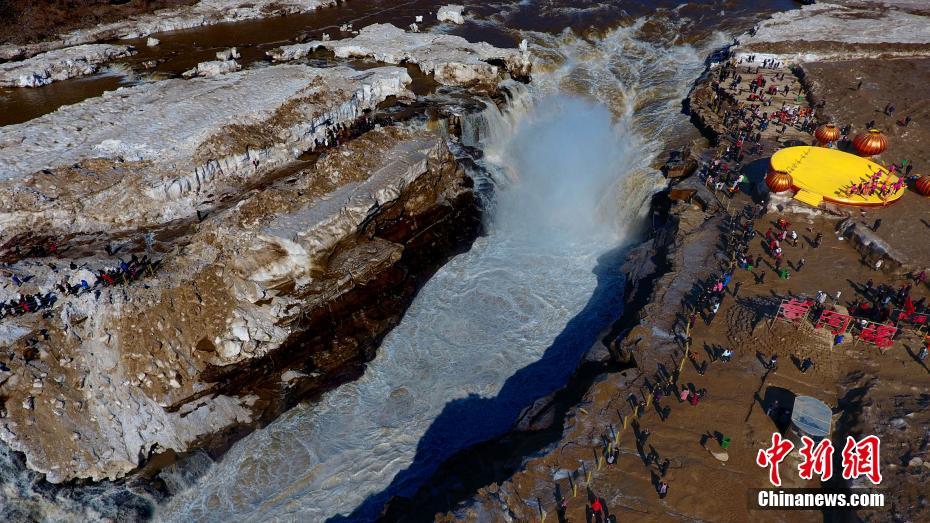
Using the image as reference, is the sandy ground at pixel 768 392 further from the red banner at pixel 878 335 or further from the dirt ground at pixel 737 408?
the red banner at pixel 878 335

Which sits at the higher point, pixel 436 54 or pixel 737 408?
pixel 436 54

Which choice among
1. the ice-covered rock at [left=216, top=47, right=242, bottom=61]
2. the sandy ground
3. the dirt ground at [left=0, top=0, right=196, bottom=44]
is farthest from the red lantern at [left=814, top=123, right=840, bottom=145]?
the dirt ground at [left=0, top=0, right=196, bottom=44]

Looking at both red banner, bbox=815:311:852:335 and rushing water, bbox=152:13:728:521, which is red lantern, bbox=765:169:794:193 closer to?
rushing water, bbox=152:13:728:521

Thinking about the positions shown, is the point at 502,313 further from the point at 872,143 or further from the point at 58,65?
the point at 58,65

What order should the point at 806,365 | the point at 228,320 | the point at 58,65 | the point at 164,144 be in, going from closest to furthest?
the point at 806,365
the point at 228,320
the point at 164,144
the point at 58,65

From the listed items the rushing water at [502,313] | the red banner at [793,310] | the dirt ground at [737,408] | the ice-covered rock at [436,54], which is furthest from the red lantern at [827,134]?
the ice-covered rock at [436,54]

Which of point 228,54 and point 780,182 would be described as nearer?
point 780,182

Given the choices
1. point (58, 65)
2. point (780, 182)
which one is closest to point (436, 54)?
point (780, 182)
